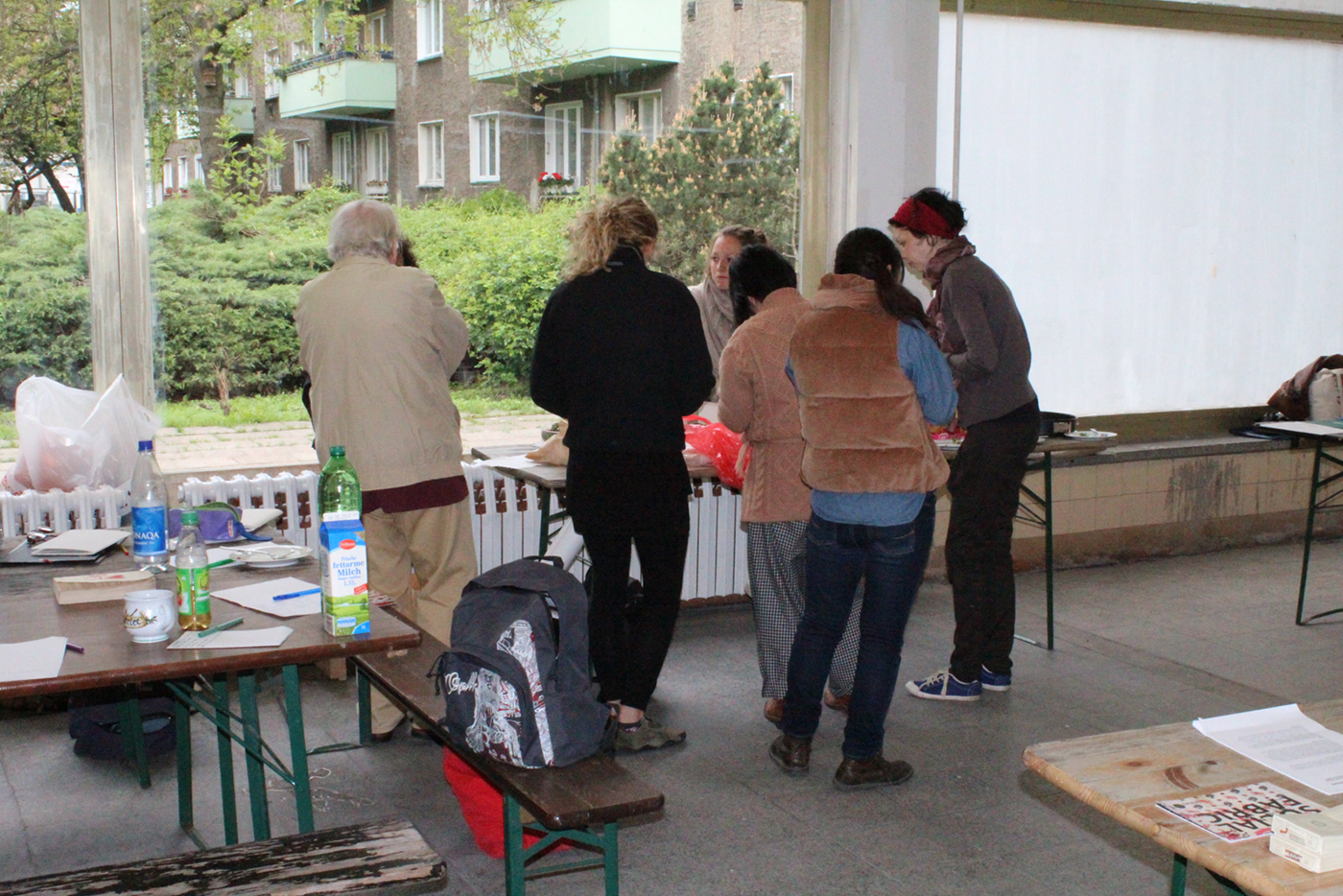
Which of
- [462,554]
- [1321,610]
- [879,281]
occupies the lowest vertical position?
[1321,610]

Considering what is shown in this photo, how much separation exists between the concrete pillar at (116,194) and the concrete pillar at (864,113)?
9.24 feet

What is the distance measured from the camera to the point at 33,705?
168 inches

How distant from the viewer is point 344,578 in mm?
2414

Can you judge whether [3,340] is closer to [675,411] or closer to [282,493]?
[282,493]

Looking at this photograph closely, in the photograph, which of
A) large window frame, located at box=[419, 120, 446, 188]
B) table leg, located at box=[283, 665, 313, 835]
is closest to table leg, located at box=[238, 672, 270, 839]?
table leg, located at box=[283, 665, 313, 835]

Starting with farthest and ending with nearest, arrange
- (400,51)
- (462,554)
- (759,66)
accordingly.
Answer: (759,66) < (400,51) < (462,554)

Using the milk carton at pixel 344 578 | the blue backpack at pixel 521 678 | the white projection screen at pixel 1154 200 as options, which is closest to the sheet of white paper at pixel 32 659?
the milk carton at pixel 344 578

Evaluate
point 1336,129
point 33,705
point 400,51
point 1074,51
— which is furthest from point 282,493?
point 1336,129

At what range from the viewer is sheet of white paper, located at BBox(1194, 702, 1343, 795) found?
1680 millimetres

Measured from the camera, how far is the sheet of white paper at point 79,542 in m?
3.06

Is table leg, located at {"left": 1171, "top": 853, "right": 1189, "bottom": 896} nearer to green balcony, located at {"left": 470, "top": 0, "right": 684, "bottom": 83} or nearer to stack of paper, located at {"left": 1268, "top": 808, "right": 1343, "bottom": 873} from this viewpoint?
stack of paper, located at {"left": 1268, "top": 808, "right": 1343, "bottom": 873}

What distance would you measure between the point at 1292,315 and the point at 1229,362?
53 centimetres

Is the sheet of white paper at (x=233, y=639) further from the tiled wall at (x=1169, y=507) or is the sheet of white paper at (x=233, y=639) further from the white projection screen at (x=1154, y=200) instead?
the white projection screen at (x=1154, y=200)

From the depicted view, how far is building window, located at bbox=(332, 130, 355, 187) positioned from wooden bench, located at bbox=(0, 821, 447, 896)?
320 cm
